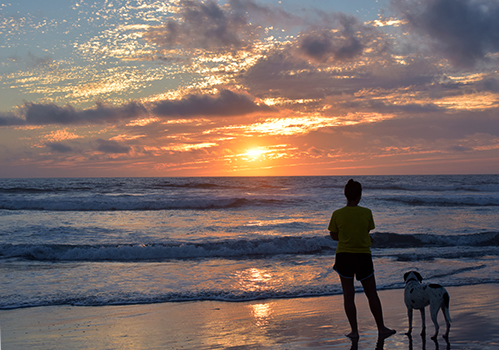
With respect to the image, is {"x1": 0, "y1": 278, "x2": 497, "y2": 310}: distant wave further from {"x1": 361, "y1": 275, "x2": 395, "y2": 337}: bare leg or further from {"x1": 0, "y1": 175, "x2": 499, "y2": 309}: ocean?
{"x1": 361, "y1": 275, "x2": 395, "y2": 337}: bare leg

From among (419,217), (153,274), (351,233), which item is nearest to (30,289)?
(153,274)

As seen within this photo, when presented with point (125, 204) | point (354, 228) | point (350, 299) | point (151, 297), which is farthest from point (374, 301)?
point (125, 204)

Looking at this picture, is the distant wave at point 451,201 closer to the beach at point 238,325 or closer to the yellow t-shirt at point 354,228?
the beach at point 238,325

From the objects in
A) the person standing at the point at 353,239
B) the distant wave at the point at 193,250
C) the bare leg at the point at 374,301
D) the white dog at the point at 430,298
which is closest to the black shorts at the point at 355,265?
the person standing at the point at 353,239

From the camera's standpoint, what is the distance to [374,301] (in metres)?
4.23

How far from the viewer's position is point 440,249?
441 inches

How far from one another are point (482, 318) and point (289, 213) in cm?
1512

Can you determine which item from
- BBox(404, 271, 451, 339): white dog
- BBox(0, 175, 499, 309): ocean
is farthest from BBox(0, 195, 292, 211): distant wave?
BBox(404, 271, 451, 339): white dog

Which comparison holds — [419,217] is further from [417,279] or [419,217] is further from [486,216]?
[417,279]

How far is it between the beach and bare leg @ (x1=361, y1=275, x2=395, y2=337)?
0.34 ft

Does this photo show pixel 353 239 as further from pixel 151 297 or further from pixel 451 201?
pixel 451 201

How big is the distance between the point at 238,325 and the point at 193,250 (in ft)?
19.3

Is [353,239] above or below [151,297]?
above

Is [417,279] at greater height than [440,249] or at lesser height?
greater
